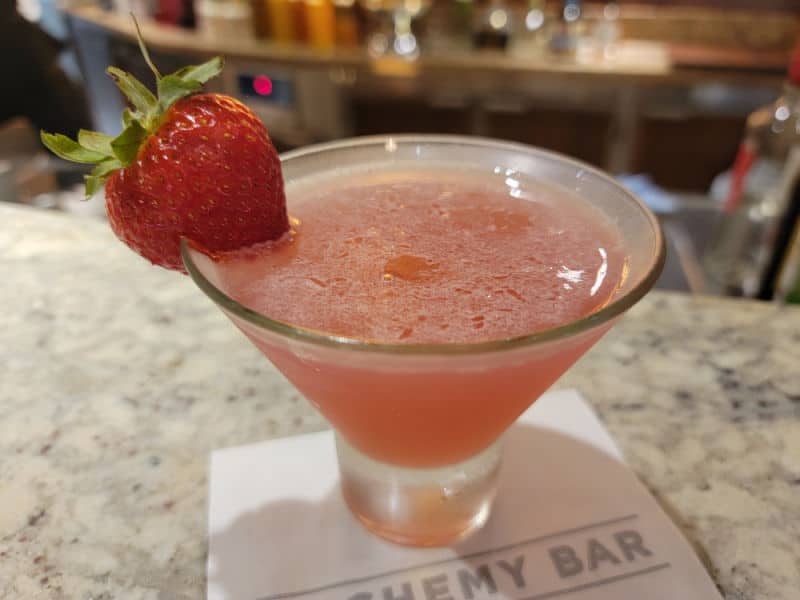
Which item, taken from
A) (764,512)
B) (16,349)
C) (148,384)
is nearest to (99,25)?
(16,349)

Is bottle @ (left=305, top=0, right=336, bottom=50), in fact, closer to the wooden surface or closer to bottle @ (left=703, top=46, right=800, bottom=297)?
the wooden surface

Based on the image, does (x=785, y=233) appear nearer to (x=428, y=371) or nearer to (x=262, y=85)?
(x=428, y=371)

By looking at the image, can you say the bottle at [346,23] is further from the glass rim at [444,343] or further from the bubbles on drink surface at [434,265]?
the glass rim at [444,343]

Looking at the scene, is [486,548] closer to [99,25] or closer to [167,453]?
[167,453]

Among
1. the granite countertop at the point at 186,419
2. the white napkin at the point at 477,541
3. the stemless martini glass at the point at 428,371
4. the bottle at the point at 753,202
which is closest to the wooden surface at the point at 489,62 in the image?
the bottle at the point at 753,202

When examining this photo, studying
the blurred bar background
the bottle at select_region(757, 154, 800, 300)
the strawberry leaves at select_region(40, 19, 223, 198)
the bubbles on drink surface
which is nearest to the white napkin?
the bubbles on drink surface

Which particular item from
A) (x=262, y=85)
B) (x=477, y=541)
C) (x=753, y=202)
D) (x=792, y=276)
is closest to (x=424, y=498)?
(x=477, y=541)
